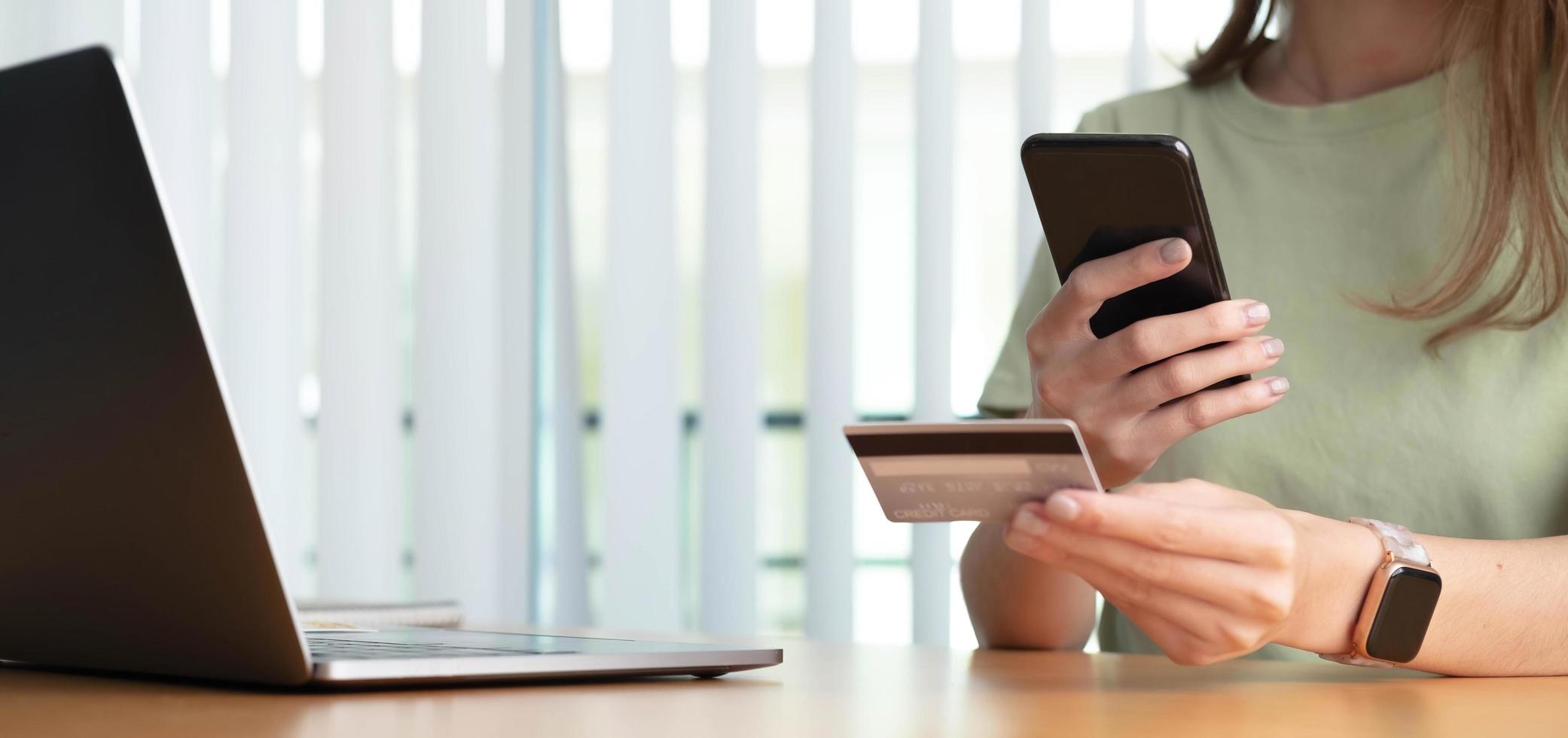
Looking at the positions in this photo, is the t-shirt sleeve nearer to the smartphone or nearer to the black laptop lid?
the smartphone

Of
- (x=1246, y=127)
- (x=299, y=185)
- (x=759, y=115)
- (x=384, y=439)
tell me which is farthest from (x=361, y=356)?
(x=1246, y=127)

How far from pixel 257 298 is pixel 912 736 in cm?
168

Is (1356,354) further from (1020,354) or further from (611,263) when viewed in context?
(611,263)

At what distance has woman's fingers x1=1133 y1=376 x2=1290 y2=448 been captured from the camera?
0.68 metres

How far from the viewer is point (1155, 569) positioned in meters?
0.54

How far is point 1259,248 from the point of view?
3.62 ft

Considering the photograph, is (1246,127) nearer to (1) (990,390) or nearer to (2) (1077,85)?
(1) (990,390)

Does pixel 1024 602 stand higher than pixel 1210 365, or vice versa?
pixel 1210 365

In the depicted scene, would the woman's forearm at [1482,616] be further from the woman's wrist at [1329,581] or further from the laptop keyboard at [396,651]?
the laptop keyboard at [396,651]

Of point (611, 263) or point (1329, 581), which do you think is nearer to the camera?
point (1329, 581)

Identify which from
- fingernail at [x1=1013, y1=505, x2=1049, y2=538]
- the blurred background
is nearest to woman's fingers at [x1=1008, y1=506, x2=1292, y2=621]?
fingernail at [x1=1013, y1=505, x2=1049, y2=538]

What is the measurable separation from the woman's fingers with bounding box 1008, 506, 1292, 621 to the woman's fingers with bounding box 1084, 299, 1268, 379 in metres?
A: 0.16

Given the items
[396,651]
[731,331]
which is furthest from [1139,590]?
[731,331]

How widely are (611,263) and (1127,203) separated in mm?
1167
